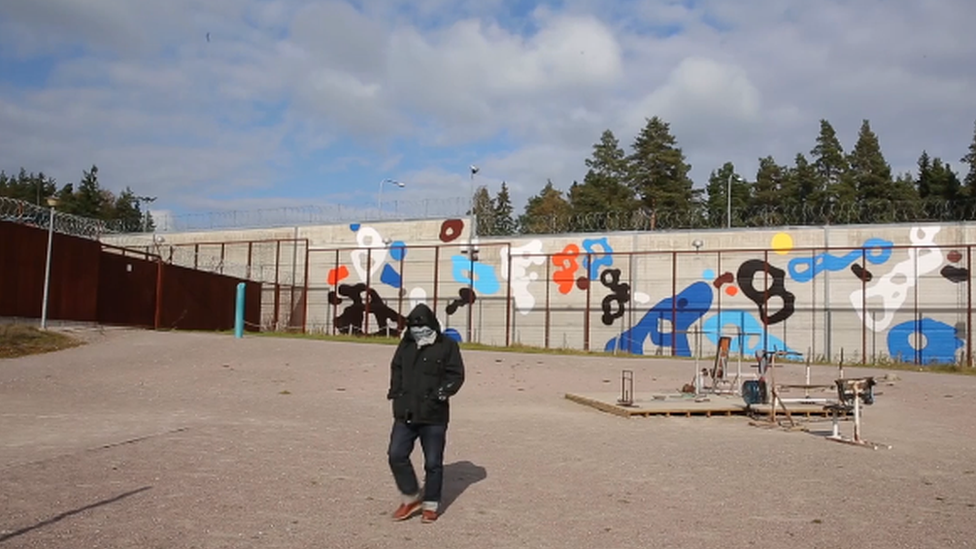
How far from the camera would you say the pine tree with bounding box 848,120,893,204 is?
5581 centimetres

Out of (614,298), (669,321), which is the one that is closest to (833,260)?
(669,321)

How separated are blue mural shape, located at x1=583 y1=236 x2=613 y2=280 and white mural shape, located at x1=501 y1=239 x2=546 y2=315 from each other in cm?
192

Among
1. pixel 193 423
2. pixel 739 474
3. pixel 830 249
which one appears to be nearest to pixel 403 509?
pixel 739 474

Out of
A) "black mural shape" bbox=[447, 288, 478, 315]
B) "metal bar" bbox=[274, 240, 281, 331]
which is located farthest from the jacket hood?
"metal bar" bbox=[274, 240, 281, 331]

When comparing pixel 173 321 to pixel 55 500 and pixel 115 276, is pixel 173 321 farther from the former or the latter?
pixel 55 500

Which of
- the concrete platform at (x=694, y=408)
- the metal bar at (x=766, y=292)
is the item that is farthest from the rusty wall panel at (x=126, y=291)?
the metal bar at (x=766, y=292)

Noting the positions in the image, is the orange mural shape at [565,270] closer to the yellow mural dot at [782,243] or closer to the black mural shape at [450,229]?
the black mural shape at [450,229]

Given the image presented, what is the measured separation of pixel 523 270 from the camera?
37.1 m

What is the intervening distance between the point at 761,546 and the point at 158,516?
4387 mm

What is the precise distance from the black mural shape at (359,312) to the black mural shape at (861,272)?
18568mm

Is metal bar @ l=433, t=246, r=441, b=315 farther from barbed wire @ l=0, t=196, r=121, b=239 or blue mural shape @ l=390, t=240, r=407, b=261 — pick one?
barbed wire @ l=0, t=196, r=121, b=239

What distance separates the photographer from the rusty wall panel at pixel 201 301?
33781 millimetres

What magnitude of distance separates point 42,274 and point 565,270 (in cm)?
1941

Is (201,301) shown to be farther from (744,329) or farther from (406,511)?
(406,511)
